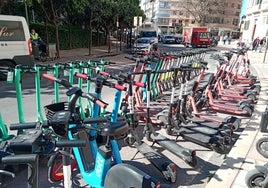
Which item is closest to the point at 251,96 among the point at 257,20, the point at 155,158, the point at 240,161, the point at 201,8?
the point at 240,161

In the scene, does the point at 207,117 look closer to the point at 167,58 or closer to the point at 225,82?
the point at 167,58

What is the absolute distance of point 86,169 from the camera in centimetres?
286

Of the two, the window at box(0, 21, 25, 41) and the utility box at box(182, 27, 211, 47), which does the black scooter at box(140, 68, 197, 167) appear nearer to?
the window at box(0, 21, 25, 41)

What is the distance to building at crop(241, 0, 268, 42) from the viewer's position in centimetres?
3637

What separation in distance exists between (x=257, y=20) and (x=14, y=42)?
4143cm

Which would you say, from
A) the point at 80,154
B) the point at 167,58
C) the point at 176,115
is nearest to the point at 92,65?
the point at 176,115

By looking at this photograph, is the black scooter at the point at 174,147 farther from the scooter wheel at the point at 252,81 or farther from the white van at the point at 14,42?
the white van at the point at 14,42

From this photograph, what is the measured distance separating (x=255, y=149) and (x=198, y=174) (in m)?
1.37

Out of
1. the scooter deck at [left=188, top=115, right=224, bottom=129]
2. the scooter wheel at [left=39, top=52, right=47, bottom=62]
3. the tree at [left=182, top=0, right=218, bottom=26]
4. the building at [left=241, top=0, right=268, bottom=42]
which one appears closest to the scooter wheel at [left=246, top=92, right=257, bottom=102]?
the scooter deck at [left=188, top=115, right=224, bottom=129]

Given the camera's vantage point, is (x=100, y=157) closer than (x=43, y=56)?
Yes

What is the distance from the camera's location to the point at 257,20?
40.8 meters

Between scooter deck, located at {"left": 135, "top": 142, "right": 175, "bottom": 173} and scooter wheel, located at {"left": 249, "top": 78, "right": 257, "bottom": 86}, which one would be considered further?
scooter wheel, located at {"left": 249, "top": 78, "right": 257, "bottom": 86}

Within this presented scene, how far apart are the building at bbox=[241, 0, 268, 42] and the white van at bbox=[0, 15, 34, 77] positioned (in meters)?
33.1

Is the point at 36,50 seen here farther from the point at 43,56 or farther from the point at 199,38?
the point at 199,38
